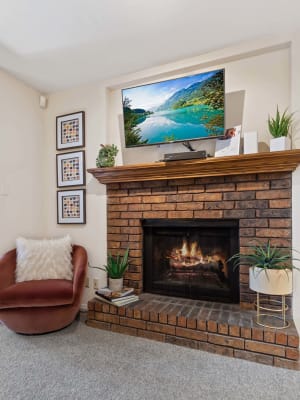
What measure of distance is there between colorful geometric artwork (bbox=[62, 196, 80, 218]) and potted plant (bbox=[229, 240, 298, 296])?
1786mm

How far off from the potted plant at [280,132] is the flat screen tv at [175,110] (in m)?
0.38

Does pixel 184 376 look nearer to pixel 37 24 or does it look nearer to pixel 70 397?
pixel 70 397

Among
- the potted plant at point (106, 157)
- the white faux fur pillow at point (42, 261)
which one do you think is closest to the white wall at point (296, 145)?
the potted plant at point (106, 157)

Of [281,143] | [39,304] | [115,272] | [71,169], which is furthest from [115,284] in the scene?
[281,143]

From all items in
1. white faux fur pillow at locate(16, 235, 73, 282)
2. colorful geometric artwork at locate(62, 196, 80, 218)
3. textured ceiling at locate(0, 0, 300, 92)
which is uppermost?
textured ceiling at locate(0, 0, 300, 92)

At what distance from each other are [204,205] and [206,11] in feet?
4.80

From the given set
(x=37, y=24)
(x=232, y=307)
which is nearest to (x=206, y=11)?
(x=37, y=24)

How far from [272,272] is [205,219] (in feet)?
2.43

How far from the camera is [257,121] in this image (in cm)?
220

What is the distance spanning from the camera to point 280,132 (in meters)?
1.97

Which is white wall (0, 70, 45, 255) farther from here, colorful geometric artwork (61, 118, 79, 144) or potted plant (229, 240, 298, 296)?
potted plant (229, 240, 298, 296)

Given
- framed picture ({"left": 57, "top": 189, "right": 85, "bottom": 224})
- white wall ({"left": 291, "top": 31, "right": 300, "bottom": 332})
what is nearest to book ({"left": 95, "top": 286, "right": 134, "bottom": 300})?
framed picture ({"left": 57, "top": 189, "right": 85, "bottom": 224})

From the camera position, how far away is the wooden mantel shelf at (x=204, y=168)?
6.38 ft

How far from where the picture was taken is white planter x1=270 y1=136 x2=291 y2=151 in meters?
1.94
